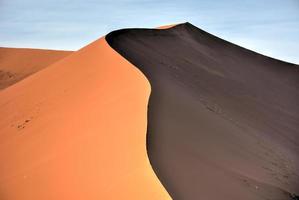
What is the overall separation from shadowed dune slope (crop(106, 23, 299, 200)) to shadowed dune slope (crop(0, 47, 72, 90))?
77.3 ft

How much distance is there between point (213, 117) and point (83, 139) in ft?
9.70

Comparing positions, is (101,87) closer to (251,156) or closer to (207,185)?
(251,156)

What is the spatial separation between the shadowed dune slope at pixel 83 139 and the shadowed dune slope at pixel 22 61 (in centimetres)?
2904

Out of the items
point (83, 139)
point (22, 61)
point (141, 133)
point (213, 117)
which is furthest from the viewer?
point (22, 61)

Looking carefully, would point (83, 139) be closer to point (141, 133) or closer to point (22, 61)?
point (141, 133)

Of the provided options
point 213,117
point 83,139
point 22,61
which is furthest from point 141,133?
point 22,61

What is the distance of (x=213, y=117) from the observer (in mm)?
9531

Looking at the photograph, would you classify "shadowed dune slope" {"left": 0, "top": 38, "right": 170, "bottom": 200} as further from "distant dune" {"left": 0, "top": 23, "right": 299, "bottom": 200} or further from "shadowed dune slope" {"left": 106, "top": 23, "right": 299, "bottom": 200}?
"shadowed dune slope" {"left": 106, "top": 23, "right": 299, "bottom": 200}

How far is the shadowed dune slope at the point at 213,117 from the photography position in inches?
254

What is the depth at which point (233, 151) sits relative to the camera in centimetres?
808

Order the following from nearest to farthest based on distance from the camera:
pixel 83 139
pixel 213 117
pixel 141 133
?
pixel 141 133 < pixel 83 139 < pixel 213 117

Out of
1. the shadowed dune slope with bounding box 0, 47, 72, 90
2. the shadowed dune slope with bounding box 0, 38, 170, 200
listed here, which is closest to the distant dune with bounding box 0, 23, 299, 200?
the shadowed dune slope with bounding box 0, 38, 170, 200

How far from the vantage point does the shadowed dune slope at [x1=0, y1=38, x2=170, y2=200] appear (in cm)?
604

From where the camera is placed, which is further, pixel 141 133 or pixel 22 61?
pixel 22 61
